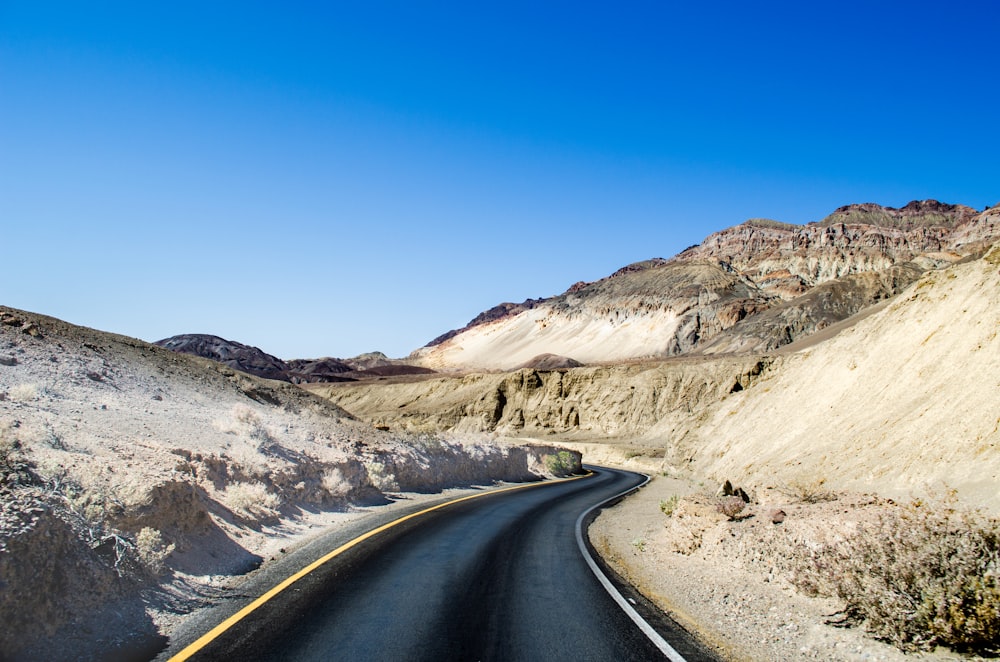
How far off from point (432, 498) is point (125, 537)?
12.1 m

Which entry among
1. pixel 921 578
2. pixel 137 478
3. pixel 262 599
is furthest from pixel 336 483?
pixel 921 578

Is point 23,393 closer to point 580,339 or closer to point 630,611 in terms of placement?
point 630,611

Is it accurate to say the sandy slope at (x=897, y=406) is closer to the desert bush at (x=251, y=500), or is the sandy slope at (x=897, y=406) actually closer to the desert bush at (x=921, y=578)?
the desert bush at (x=921, y=578)

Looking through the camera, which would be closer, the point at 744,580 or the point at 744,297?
the point at 744,580

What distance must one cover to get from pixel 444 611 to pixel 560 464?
28.2 metres

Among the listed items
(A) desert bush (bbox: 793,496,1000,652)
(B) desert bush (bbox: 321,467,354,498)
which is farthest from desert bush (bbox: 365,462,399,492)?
(A) desert bush (bbox: 793,496,1000,652)

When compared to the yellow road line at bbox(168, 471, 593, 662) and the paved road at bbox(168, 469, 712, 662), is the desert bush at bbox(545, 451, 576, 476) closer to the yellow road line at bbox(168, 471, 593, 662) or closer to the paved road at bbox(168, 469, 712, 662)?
the yellow road line at bbox(168, 471, 593, 662)

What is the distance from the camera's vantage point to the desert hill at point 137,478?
552 cm

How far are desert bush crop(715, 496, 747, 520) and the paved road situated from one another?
2665mm

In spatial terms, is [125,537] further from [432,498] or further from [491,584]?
[432,498]

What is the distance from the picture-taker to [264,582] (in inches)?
306

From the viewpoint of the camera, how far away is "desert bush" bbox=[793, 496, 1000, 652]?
18.7 ft

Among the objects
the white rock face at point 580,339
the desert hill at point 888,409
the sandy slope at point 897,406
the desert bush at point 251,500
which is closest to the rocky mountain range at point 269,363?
the white rock face at point 580,339

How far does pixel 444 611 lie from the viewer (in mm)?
6816
